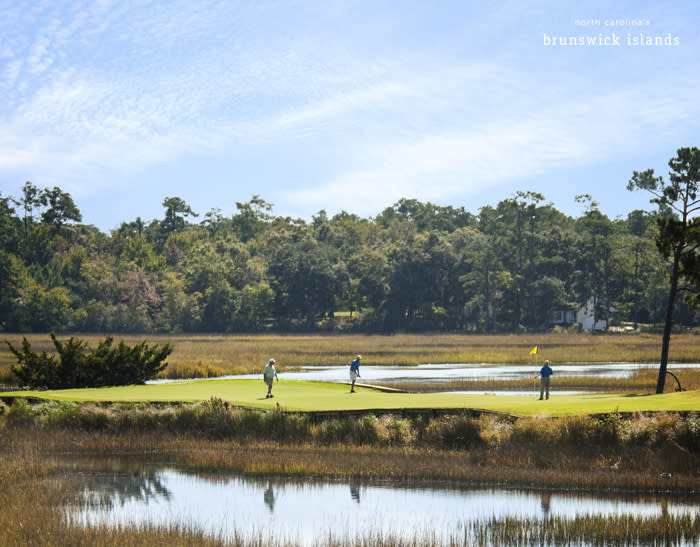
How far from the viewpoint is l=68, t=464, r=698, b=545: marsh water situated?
1541 cm

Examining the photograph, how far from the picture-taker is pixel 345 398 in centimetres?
2875

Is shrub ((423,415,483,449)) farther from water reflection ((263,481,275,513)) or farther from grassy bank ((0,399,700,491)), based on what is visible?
water reflection ((263,481,275,513))

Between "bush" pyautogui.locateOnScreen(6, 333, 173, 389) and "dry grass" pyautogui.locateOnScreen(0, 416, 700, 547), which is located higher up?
"bush" pyautogui.locateOnScreen(6, 333, 173, 389)

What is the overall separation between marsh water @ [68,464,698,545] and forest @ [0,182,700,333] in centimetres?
10025

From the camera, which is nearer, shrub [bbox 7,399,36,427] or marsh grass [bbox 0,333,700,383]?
shrub [bbox 7,399,36,427]

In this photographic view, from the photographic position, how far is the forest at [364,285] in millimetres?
121938

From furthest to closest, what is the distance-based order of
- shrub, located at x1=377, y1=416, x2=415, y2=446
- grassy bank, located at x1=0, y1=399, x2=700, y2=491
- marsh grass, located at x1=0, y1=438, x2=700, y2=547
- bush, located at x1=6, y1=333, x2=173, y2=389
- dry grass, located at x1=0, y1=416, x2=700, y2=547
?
1. bush, located at x1=6, y1=333, x2=173, y2=389
2. shrub, located at x1=377, y1=416, x2=415, y2=446
3. grassy bank, located at x1=0, y1=399, x2=700, y2=491
4. dry grass, located at x1=0, y1=416, x2=700, y2=547
5. marsh grass, located at x1=0, y1=438, x2=700, y2=547

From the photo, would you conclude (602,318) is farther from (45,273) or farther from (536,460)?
(536,460)

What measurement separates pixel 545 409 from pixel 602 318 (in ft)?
331

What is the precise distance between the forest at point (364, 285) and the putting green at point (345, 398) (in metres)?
89.3

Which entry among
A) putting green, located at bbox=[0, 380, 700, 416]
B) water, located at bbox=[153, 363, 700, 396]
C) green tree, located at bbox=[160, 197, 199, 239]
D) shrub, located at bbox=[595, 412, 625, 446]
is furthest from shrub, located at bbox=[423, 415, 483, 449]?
green tree, located at bbox=[160, 197, 199, 239]

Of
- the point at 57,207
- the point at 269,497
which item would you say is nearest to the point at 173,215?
the point at 57,207

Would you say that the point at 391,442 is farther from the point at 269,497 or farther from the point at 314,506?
the point at 314,506

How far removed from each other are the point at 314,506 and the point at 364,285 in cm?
11435
